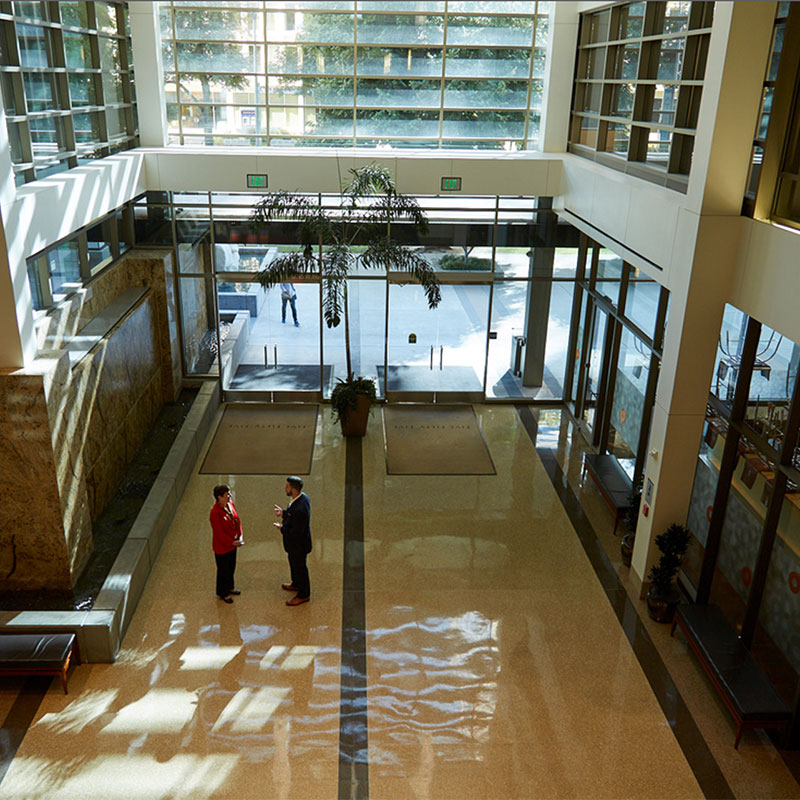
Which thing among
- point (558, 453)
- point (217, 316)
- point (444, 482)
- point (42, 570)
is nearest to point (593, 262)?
point (558, 453)

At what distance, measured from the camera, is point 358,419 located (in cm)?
1202

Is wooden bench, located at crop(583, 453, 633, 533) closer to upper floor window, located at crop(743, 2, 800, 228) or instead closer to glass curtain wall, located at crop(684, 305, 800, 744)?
glass curtain wall, located at crop(684, 305, 800, 744)

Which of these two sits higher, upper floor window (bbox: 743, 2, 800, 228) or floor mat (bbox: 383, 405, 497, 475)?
upper floor window (bbox: 743, 2, 800, 228)

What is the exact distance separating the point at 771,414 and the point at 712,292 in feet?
4.11

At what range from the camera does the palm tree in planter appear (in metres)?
11.6

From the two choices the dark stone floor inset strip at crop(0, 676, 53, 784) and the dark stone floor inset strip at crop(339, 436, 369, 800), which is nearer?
the dark stone floor inset strip at crop(339, 436, 369, 800)

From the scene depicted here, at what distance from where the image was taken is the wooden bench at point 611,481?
30.6 ft

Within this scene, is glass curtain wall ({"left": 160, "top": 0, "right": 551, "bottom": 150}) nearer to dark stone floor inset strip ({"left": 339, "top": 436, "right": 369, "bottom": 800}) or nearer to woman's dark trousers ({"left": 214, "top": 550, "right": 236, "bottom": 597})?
dark stone floor inset strip ({"left": 339, "top": 436, "right": 369, "bottom": 800})

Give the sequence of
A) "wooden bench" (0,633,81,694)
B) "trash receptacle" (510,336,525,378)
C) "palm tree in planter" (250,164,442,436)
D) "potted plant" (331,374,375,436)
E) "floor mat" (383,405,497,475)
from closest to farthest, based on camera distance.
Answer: "wooden bench" (0,633,81,694), "floor mat" (383,405,497,475), "palm tree in planter" (250,164,442,436), "potted plant" (331,374,375,436), "trash receptacle" (510,336,525,378)

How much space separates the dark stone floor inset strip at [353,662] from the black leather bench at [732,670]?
9.73 ft

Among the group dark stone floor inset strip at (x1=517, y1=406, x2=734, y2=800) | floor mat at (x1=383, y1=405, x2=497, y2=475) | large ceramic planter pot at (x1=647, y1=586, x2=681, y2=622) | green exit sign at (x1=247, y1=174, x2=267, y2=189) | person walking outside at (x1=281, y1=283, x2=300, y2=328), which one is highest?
green exit sign at (x1=247, y1=174, x2=267, y2=189)

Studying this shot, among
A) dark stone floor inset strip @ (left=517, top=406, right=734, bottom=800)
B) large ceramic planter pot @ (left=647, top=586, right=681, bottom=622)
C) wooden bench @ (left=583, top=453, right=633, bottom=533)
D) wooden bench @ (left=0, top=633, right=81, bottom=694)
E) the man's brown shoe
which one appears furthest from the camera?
wooden bench @ (left=583, top=453, right=633, bottom=533)

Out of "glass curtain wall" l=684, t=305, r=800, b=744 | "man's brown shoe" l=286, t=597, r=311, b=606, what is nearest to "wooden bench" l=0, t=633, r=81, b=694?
"man's brown shoe" l=286, t=597, r=311, b=606

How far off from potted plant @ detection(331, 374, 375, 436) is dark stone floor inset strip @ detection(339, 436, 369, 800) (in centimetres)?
157
